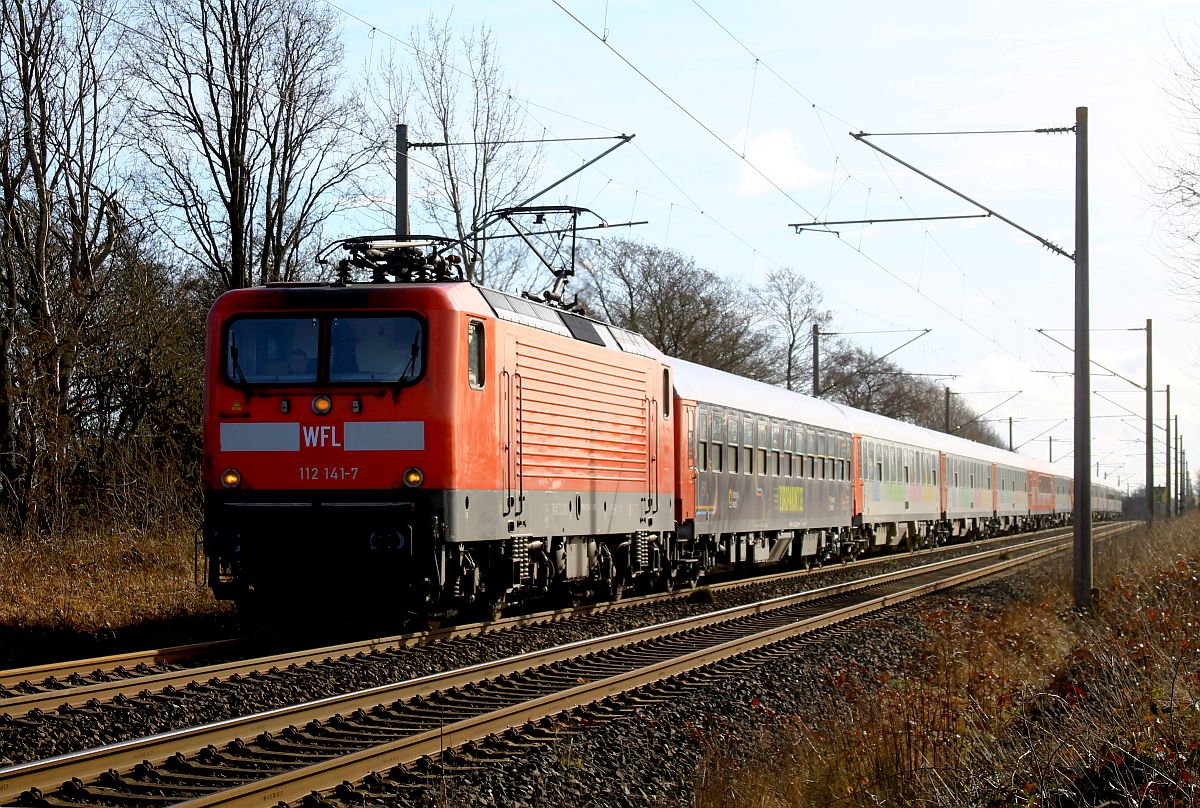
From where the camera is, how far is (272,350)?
1256cm

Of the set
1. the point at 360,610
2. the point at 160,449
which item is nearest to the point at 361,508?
the point at 360,610

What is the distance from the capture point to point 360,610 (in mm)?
13156

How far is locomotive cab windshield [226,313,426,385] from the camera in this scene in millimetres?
12297

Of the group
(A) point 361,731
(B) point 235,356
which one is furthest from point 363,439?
(A) point 361,731

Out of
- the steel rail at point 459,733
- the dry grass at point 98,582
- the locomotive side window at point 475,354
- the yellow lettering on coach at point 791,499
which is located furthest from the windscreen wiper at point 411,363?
the yellow lettering on coach at point 791,499

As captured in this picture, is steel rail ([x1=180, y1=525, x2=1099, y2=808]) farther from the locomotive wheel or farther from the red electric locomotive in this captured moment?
the locomotive wheel

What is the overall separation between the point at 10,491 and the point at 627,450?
918 cm

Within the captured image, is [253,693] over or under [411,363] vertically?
under

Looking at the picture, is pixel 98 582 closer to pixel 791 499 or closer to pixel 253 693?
pixel 253 693

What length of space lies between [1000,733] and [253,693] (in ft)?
16.0

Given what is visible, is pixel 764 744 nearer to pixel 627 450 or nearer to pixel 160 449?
pixel 627 450

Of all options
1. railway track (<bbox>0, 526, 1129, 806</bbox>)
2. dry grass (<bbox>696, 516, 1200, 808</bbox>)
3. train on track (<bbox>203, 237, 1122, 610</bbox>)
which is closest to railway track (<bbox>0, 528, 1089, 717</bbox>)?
train on track (<bbox>203, 237, 1122, 610</bbox>)

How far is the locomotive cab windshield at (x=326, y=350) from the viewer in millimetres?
12297

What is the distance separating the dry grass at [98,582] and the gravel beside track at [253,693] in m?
3.47
